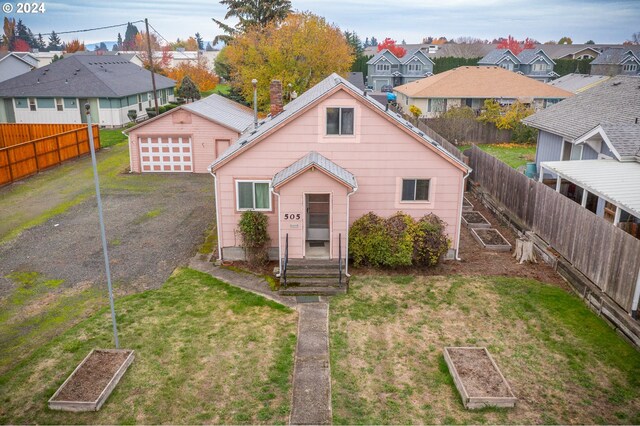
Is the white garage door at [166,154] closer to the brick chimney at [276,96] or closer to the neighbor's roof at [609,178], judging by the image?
the brick chimney at [276,96]

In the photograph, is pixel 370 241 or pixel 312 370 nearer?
pixel 312 370

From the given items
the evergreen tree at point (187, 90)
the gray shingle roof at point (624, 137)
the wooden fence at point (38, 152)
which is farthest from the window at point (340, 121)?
the evergreen tree at point (187, 90)

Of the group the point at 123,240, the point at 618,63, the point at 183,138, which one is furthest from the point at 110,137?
the point at 618,63

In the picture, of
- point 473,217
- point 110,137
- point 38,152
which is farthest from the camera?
point 110,137

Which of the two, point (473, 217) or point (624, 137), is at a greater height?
point (624, 137)

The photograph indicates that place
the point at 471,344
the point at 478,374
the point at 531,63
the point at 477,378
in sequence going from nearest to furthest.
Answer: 1. the point at 477,378
2. the point at 478,374
3. the point at 471,344
4. the point at 531,63

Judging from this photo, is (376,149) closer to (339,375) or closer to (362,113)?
(362,113)

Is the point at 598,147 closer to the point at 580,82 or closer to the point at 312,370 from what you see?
the point at 312,370
